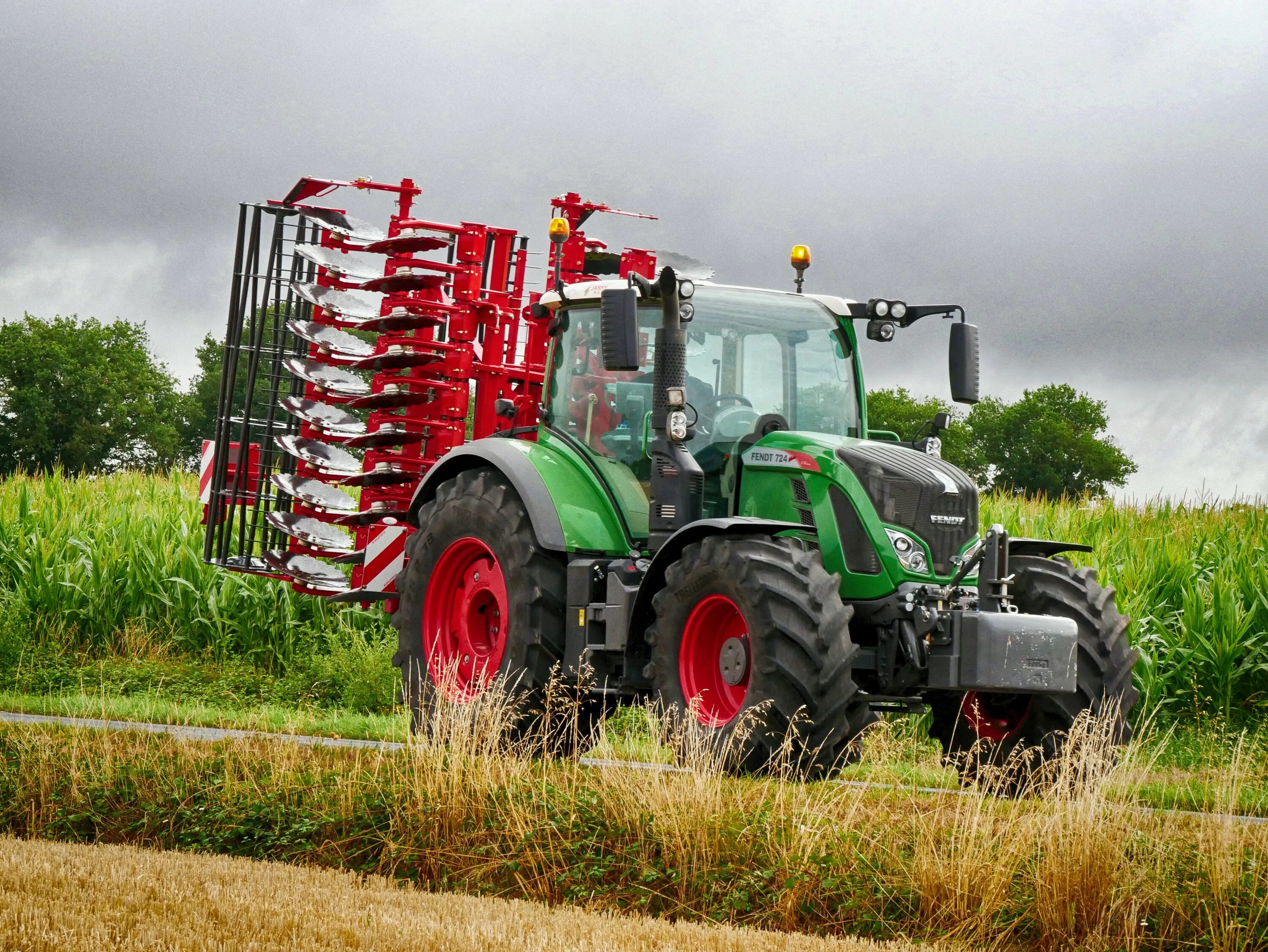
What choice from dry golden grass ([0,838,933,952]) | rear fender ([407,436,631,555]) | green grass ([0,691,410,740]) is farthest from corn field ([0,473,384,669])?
dry golden grass ([0,838,933,952])

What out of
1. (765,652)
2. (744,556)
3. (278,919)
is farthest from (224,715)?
(278,919)

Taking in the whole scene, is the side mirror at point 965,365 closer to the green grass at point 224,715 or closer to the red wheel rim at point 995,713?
the red wheel rim at point 995,713

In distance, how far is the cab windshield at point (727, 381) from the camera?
959cm

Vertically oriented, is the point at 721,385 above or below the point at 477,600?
above

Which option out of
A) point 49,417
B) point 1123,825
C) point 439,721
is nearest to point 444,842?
point 439,721

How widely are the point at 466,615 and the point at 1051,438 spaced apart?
5032 centimetres

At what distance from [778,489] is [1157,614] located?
6.09m

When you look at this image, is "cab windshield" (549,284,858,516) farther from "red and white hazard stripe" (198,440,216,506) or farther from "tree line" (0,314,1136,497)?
"tree line" (0,314,1136,497)

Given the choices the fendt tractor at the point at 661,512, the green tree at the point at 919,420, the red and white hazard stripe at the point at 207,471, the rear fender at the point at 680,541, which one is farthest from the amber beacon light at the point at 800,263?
the green tree at the point at 919,420

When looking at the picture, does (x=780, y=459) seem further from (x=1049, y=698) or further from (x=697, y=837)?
(x=697, y=837)

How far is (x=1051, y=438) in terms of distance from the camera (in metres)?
58.0

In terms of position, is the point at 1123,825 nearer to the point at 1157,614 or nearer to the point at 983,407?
the point at 1157,614

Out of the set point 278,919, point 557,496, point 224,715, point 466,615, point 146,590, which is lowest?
point 278,919

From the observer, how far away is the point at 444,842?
7.29m
